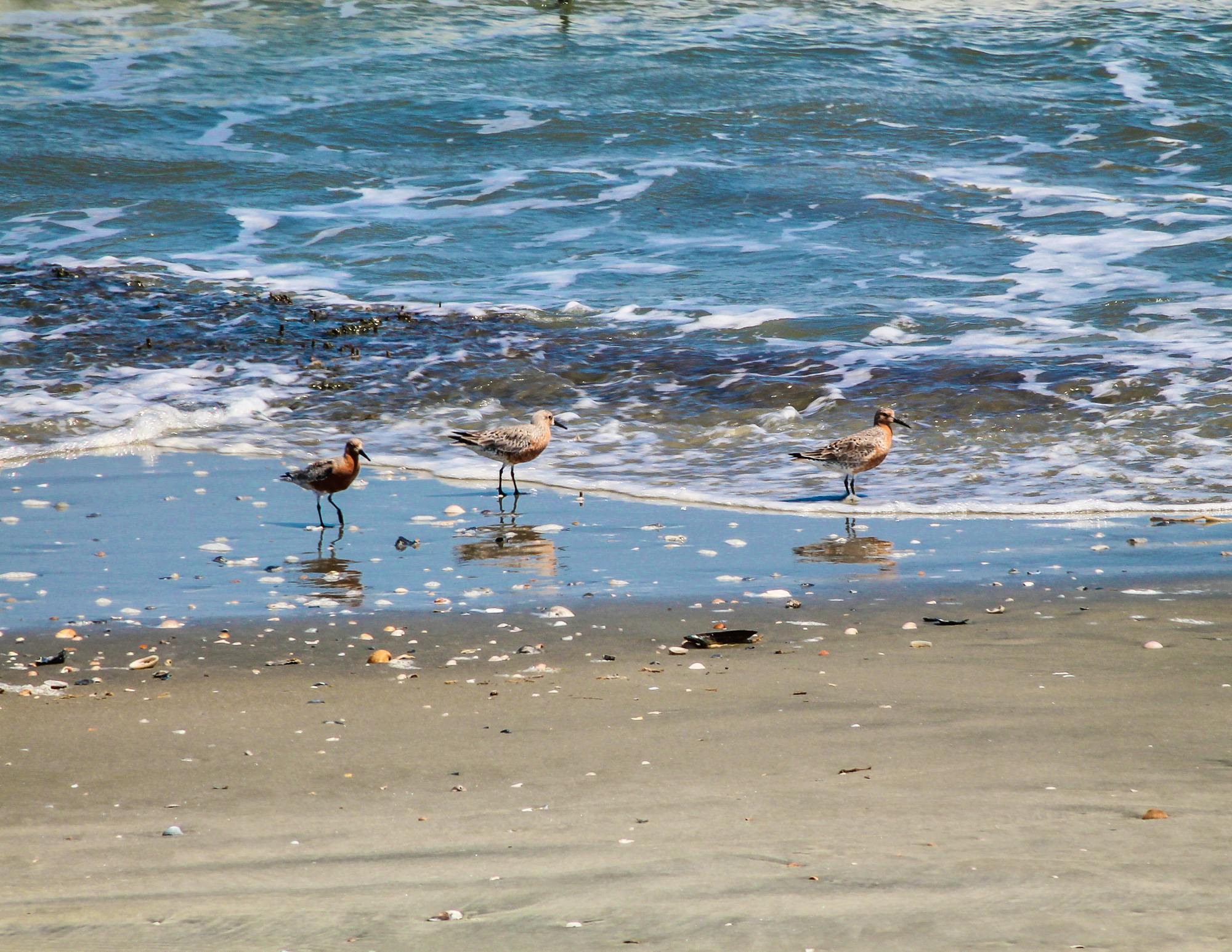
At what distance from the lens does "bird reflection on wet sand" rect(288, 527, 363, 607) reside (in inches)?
267

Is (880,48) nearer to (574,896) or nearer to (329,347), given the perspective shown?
(329,347)

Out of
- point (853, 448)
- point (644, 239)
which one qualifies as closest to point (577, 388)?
point (853, 448)

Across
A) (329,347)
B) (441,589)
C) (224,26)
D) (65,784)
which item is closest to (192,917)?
(65,784)

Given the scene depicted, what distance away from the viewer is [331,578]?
7.15 m

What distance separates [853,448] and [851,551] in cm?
159

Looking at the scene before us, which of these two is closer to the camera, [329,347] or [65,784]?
[65,784]

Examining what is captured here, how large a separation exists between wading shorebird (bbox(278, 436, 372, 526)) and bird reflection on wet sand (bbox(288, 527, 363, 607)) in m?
0.89

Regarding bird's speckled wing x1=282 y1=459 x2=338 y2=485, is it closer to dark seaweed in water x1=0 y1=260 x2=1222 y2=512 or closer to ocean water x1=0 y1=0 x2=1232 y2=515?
ocean water x1=0 y1=0 x2=1232 y2=515

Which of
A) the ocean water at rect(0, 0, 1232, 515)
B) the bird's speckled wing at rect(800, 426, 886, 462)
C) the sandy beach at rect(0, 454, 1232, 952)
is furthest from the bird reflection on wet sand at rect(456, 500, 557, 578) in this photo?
the bird's speckled wing at rect(800, 426, 886, 462)

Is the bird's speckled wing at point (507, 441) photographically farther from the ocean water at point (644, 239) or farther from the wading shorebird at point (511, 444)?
the ocean water at point (644, 239)

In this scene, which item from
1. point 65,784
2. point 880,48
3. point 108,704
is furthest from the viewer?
point 880,48

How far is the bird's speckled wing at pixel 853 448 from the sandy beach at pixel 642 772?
7.38 ft

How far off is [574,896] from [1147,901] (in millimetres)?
1408

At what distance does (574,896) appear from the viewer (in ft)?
10.8
